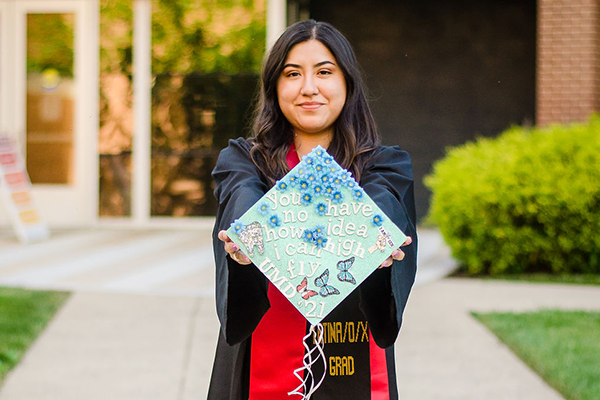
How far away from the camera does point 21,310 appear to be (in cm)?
505

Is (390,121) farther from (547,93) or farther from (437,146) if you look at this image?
(547,93)

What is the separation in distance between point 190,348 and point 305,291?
2917 mm

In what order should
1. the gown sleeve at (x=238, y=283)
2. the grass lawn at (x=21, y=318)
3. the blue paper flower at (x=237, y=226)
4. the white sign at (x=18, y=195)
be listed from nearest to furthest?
the blue paper flower at (x=237, y=226) → the gown sleeve at (x=238, y=283) → the grass lawn at (x=21, y=318) → the white sign at (x=18, y=195)

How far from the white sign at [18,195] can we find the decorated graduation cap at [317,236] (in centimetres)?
702

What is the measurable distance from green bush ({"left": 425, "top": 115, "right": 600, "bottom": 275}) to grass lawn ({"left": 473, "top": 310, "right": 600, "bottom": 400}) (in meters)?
1.18

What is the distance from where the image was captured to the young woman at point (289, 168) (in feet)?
5.84

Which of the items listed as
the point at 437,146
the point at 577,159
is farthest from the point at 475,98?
the point at 577,159

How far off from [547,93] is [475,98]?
6.31 feet

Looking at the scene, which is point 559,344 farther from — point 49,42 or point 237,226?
point 49,42

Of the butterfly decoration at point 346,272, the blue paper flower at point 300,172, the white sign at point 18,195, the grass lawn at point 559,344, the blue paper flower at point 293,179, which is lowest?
the grass lawn at point 559,344

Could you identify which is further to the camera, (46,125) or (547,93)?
(46,125)

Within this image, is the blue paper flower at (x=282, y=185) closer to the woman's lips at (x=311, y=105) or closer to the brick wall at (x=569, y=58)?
the woman's lips at (x=311, y=105)

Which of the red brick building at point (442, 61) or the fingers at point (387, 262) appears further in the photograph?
the red brick building at point (442, 61)

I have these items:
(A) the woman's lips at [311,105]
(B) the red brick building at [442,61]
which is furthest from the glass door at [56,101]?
(A) the woman's lips at [311,105]
